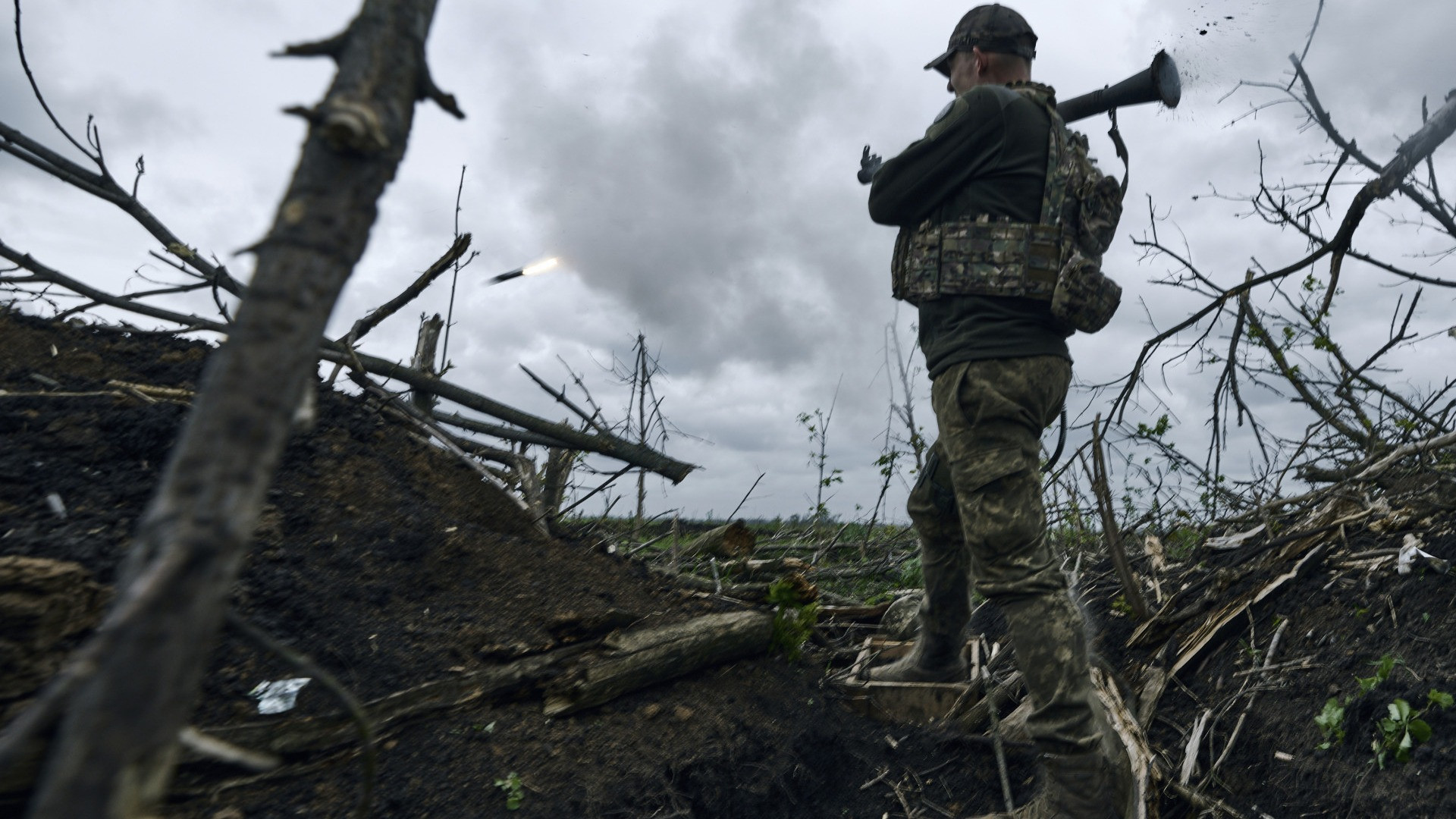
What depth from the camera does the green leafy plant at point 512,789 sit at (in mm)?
2637

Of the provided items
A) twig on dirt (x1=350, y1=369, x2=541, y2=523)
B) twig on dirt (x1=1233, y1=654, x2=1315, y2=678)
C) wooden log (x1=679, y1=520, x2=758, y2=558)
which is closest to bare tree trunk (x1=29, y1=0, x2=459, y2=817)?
twig on dirt (x1=350, y1=369, x2=541, y2=523)

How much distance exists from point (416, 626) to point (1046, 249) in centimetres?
269

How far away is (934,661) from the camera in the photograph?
4082 millimetres

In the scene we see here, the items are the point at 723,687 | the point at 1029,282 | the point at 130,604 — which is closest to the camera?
the point at 130,604

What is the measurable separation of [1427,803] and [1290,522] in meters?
2.38

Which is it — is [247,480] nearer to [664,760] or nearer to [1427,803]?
[664,760]

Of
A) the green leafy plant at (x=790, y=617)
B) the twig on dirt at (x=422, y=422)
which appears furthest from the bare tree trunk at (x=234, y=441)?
the twig on dirt at (x=422, y=422)

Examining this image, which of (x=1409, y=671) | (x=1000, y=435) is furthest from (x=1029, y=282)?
(x=1409, y=671)

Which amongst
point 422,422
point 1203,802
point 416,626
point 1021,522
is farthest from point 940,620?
point 422,422

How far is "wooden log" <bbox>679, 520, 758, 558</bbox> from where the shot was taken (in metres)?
5.94

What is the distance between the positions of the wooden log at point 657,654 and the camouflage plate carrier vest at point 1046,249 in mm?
1559

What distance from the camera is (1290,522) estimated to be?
4.89 metres

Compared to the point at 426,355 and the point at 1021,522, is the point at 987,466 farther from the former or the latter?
the point at 426,355

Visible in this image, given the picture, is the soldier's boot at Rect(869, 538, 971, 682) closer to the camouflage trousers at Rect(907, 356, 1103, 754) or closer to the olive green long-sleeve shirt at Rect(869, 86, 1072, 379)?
the camouflage trousers at Rect(907, 356, 1103, 754)
